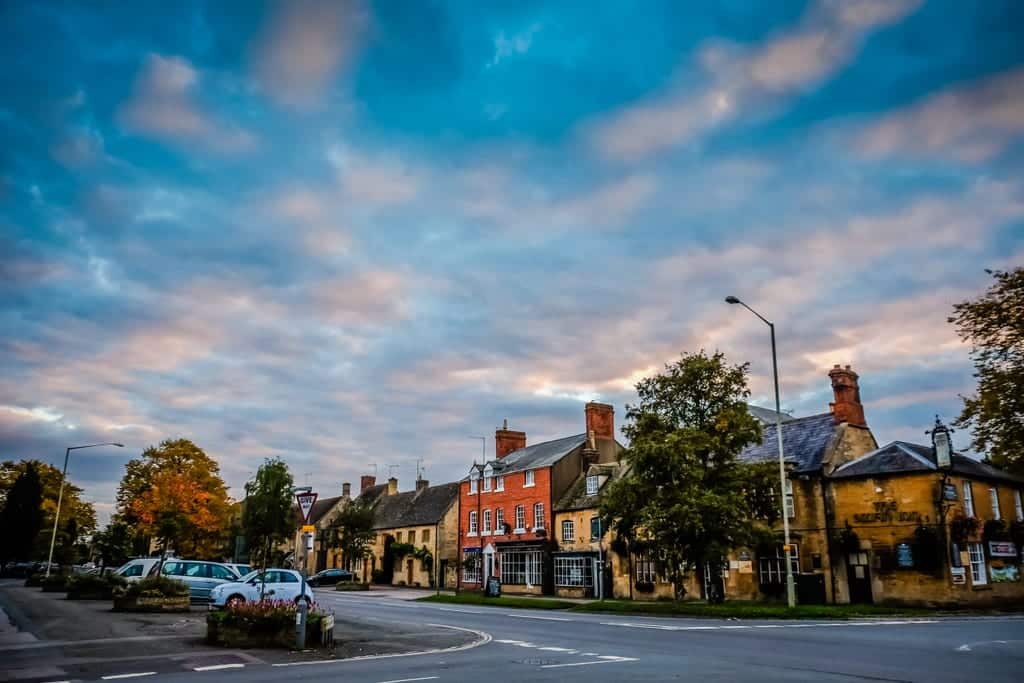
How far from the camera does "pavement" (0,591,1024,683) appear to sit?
1153 centimetres

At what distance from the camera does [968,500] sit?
33438mm

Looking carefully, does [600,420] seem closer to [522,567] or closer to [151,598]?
[522,567]

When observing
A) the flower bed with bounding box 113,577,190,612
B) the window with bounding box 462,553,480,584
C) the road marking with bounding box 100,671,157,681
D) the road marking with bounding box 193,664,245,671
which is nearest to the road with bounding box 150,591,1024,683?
the road marking with bounding box 193,664,245,671

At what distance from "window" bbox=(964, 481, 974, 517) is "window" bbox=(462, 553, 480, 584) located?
109 feet

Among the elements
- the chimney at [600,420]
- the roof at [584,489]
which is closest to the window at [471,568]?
the roof at [584,489]

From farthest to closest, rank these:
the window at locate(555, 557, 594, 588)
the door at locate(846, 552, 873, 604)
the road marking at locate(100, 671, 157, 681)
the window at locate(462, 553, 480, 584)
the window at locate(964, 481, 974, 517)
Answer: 1. the window at locate(462, 553, 480, 584)
2. the window at locate(555, 557, 594, 588)
3. the door at locate(846, 552, 873, 604)
4. the window at locate(964, 481, 974, 517)
5. the road marking at locate(100, 671, 157, 681)

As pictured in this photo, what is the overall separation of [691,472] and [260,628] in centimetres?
1782

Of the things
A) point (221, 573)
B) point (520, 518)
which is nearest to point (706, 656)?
point (221, 573)

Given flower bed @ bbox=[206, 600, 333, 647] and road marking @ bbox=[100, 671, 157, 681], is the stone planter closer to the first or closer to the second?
flower bed @ bbox=[206, 600, 333, 647]

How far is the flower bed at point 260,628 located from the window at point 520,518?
120 ft

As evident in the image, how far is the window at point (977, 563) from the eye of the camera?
105ft

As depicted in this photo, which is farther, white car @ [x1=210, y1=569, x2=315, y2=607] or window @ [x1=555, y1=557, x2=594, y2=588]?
window @ [x1=555, y1=557, x2=594, y2=588]

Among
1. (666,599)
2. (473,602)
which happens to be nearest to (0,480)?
(473,602)

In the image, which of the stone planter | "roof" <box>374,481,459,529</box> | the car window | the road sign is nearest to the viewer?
the road sign
